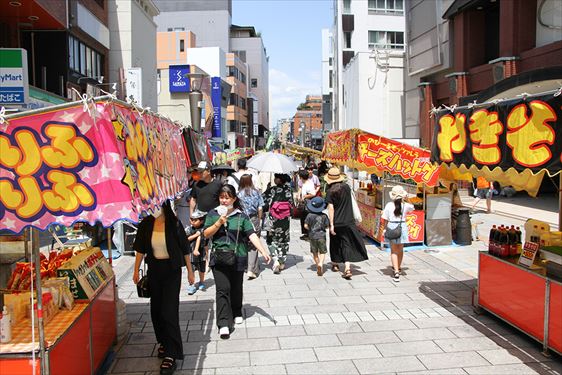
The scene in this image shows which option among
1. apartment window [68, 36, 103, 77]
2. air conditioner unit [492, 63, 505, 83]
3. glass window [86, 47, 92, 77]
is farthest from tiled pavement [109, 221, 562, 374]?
glass window [86, 47, 92, 77]

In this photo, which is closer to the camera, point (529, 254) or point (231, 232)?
point (529, 254)

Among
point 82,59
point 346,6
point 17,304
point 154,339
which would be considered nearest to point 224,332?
point 154,339

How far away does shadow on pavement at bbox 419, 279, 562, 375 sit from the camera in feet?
17.6

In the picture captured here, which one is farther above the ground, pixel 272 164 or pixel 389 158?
pixel 389 158

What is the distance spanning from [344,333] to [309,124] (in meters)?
130

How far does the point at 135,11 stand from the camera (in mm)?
29047

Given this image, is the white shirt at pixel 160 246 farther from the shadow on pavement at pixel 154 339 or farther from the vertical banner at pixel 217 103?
the vertical banner at pixel 217 103

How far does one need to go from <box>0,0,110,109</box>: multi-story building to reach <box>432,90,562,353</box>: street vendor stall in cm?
1408

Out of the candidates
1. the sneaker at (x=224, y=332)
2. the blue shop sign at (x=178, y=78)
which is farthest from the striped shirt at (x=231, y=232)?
the blue shop sign at (x=178, y=78)

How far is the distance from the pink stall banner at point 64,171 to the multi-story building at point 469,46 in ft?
45.5

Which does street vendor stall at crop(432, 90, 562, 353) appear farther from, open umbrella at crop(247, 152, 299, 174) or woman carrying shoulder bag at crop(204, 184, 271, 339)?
open umbrella at crop(247, 152, 299, 174)

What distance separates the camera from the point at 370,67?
39.5 m

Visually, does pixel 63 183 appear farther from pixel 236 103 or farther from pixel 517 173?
pixel 236 103

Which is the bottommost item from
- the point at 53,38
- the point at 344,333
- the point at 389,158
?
the point at 344,333
